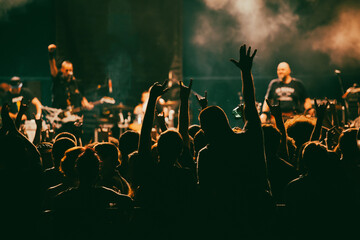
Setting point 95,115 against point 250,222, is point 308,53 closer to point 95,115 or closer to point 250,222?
point 95,115

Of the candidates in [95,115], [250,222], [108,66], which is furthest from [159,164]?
[108,66]

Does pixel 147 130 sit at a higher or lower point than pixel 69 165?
higher

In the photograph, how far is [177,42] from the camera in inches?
503

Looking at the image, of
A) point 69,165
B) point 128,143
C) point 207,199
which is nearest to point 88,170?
point 69,165

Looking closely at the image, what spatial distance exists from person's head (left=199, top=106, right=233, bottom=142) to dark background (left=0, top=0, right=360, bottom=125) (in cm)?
1007

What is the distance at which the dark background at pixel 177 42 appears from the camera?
12500 millimetres

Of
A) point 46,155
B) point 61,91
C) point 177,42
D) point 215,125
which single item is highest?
point 177,42

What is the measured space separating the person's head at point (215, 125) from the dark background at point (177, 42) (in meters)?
10.1

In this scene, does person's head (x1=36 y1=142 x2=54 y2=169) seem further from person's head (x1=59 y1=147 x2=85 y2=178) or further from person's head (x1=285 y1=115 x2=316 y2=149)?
person's head (x1=285 y1=115 x2=316 y2=149)

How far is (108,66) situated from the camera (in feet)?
41.0

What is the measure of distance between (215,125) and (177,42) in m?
10.6

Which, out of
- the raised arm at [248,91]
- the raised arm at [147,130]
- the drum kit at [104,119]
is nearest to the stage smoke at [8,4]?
the drum kit at [104,119]

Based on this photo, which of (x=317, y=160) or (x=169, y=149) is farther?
(x=169, y=149)

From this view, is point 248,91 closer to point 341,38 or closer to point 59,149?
point 59,149
